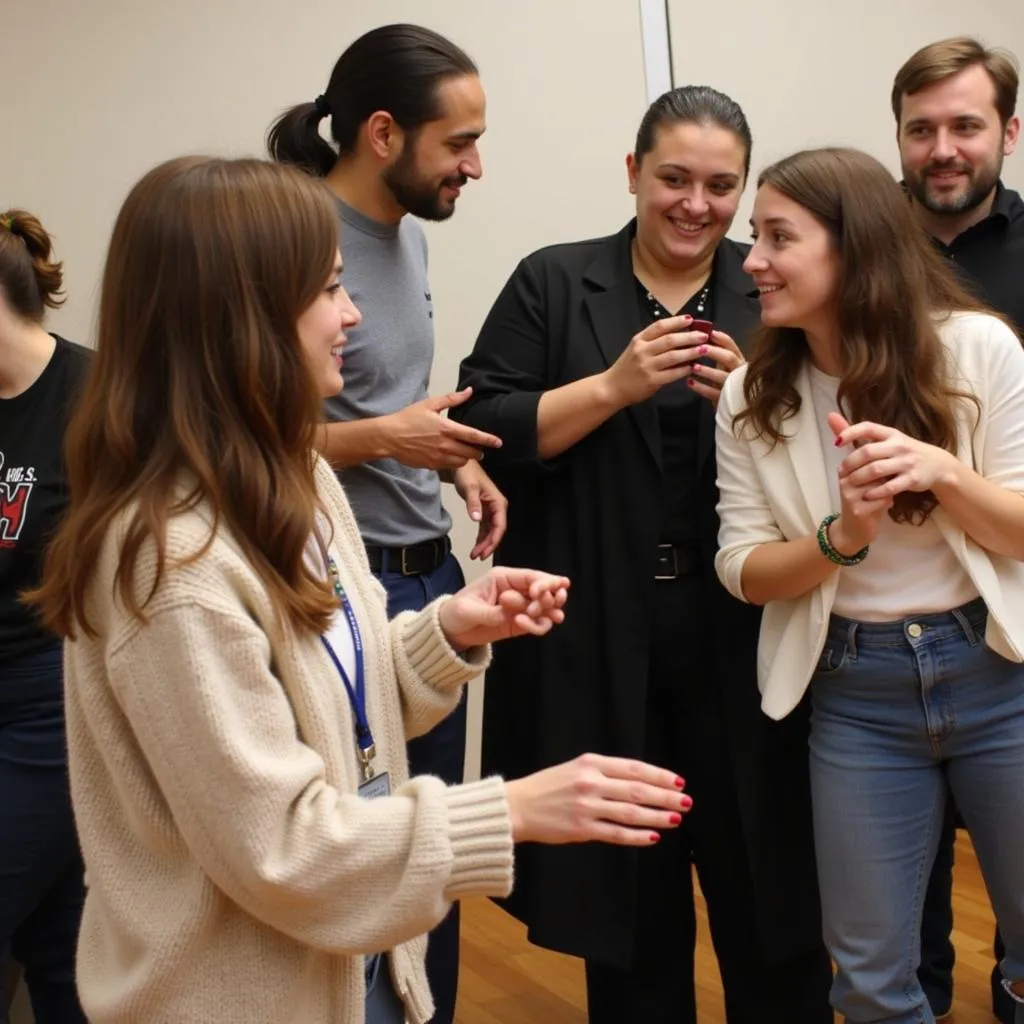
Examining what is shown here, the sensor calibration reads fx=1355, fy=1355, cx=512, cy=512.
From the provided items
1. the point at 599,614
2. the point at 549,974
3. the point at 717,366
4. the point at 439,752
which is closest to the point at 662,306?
the point at 717,366

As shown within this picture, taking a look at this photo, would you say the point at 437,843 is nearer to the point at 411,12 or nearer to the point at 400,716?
the point at 400,716

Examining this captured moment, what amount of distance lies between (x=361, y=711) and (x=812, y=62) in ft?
10.9

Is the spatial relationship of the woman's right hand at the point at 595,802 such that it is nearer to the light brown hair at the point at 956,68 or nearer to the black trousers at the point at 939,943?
the black trousers at the point at 939,943

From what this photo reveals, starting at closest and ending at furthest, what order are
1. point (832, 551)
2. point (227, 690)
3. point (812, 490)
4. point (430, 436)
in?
1. point (227, 690)
2. point (832, 551)
3. point (812, 490)
4. point (430, 436)

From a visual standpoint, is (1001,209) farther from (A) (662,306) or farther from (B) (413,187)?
(B) (413,187)

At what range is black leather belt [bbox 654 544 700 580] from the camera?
7.77 feet

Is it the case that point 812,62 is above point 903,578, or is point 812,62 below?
above

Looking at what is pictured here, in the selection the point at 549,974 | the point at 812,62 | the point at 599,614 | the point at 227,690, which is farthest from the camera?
the point at 812,62

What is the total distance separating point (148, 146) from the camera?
131 inches

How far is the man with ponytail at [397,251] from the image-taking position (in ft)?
7.99

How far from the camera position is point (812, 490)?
2.13 meters

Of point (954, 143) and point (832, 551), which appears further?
point (954, 143)

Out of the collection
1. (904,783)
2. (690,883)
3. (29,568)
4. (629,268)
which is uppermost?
(629,268)

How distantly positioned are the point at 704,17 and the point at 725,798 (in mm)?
2537
